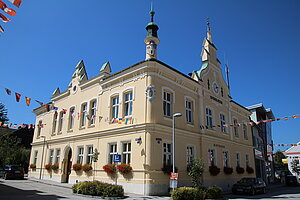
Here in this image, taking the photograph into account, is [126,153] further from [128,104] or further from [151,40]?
[151,40]

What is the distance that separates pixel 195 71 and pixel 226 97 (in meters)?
6.19

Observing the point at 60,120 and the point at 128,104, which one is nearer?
the point at 128,104

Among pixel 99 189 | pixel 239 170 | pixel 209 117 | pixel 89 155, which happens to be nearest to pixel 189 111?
pixel 209 117

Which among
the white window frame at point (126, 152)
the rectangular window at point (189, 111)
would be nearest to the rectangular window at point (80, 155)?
the white window frame at point (126, 152)

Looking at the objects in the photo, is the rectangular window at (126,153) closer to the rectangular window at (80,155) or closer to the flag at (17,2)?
the rectangular window at (80,155)

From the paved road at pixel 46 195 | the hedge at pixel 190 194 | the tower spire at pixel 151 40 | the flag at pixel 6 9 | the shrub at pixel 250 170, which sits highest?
the tower spire at pixel 151 40

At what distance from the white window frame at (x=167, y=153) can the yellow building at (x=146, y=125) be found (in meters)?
0.07

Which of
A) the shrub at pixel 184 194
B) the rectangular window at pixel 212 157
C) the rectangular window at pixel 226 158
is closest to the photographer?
the shrub at pixel 184 194

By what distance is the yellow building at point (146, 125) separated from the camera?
50.9ft

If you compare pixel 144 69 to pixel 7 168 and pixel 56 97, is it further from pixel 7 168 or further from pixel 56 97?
pixel 7 168

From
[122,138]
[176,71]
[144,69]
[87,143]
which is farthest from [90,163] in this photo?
[176,71]

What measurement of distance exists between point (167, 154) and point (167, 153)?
0.09 m

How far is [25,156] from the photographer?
35125 millimetres

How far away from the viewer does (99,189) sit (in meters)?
13.4
